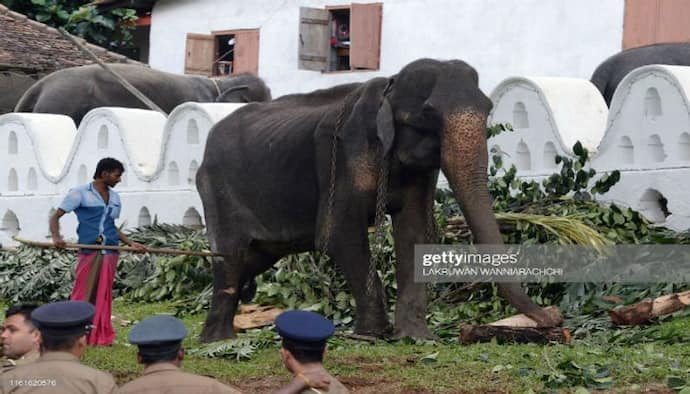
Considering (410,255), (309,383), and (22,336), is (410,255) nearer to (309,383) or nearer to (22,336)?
(22,336)

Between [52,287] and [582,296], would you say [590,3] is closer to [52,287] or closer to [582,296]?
[52,287]

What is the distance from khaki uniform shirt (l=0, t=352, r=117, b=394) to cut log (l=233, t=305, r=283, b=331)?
7.08m

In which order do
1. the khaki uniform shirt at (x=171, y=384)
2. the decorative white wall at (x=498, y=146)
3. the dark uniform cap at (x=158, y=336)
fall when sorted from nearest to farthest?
the khaki uniform shirt at (x=171, y=384), the dark uniform cap at (x=158, y=336), the decorative white wall at (x=498, y=146)

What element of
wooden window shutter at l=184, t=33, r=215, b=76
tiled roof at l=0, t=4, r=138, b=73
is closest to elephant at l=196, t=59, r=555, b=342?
tiled roof at l=0, t=4, r=138, b=73

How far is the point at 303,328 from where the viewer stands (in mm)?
6648

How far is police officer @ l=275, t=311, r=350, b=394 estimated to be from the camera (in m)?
6.63

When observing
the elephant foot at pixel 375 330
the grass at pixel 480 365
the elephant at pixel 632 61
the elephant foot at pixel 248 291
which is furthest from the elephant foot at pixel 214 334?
the elephant at pixel 632 61

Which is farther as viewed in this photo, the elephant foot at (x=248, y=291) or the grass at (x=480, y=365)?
the elephant foot at (x=248, y=291)

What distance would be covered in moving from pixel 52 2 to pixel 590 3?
14300mm

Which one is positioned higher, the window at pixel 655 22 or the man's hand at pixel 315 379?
the window at pixel 655 22

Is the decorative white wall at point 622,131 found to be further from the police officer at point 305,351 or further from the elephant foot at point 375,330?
the police officer at point 305,351

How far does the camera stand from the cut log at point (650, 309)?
1212cm

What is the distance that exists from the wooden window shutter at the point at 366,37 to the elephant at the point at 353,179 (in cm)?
1527

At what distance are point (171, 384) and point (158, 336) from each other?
0.76ft
